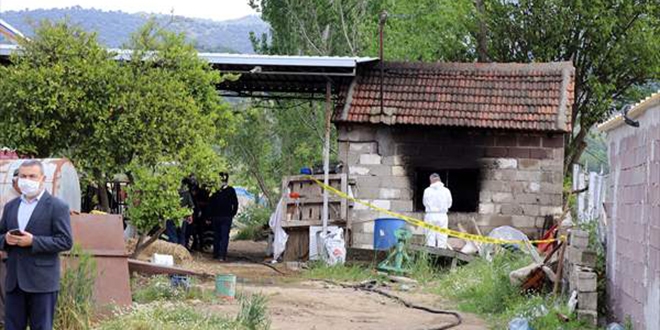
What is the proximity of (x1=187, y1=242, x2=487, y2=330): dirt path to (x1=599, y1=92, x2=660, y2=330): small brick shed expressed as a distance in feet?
6.02

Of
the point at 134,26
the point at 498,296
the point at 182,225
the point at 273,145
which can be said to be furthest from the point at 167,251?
the point at 134,26

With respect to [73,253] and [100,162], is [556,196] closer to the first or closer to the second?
[100,162]

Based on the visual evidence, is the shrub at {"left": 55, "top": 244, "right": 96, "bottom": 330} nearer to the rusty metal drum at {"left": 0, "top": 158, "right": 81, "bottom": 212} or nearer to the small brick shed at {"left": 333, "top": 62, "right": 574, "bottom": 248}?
the rusty metal drum at {"left": 0, "top": 158, "right": 81, "bottom": 212}

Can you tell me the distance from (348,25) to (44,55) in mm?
17188

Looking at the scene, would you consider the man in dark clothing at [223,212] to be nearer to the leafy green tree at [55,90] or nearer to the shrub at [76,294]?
the leafy green tree at [55,90]

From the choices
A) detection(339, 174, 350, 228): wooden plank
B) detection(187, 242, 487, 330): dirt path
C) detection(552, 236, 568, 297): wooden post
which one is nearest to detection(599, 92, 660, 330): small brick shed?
detection(552, 236, 568, 297): wooden post

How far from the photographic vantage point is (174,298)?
14.0 meters

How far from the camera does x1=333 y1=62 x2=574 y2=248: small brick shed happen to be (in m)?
21.3

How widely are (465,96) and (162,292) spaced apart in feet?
30.7

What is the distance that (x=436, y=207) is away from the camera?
20.4 meters

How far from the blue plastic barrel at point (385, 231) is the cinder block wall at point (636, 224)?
687cm

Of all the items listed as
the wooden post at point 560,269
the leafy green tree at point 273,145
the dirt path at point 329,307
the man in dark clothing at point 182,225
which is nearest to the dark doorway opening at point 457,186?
the dirt path at point 329,307

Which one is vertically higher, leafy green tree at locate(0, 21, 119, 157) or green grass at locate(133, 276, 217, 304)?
leafy green tree at locate(0, 21, 119, 157)

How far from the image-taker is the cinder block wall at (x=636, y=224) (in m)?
10.5
